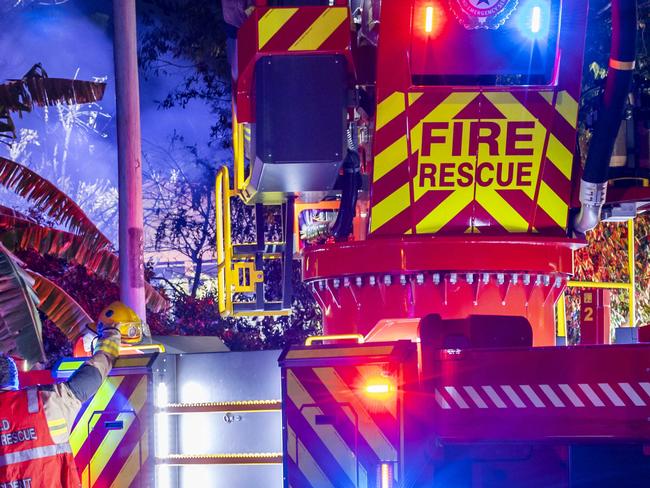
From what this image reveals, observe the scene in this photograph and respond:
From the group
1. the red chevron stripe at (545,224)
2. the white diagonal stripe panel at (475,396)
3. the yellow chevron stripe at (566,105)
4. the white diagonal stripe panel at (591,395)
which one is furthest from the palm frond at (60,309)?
the white diagonal stripe panel at (591,395)

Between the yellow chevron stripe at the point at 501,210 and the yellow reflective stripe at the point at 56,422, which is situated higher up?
the yellow chevron stripe at the point at 501,210

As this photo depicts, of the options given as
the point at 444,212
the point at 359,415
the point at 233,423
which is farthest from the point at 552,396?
the point at 444,212

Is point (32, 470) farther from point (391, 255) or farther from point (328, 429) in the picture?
point (391, 255)

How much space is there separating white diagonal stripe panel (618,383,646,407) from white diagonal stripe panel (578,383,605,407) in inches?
4.2

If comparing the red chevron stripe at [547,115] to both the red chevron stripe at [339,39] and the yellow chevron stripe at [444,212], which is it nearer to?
the yellow chevron stripe at [444,212]

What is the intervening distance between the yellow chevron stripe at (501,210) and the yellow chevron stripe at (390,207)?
1.45ft

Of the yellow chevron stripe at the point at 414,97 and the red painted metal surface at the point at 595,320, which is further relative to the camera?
the red painted metal surface at the point at 595,320

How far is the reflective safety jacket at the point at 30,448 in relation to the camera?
549 cm

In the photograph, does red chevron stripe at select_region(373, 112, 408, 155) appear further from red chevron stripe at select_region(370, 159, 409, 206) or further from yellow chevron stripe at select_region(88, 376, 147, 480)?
yellow chevron stripe at select_region(88, 376, 147, 480)

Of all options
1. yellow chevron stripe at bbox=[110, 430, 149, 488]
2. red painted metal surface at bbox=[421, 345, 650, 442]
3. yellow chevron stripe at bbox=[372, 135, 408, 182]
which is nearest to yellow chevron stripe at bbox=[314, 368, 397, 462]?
red painted metal surface at bbox=[421, 345, 650, 442]

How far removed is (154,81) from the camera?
37.3 meters

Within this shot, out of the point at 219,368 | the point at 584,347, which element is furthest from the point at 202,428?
the point at 584,347

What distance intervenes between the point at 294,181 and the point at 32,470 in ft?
8.19

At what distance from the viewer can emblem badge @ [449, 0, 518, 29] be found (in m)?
6.42
